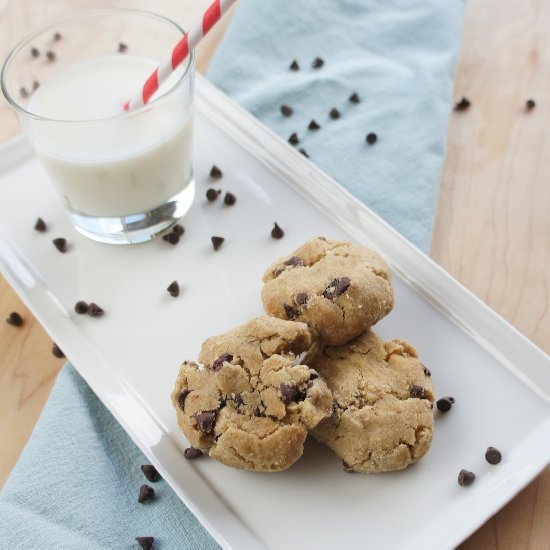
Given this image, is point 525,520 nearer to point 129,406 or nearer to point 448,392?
point 448,392

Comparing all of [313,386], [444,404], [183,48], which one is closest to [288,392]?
[313,386]

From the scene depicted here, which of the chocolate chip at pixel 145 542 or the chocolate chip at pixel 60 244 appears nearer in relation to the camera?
the chocolate chip at pixel 145 542

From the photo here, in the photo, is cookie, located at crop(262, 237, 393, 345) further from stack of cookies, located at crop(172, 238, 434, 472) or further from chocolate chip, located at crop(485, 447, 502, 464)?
chocolate chip, located at crop(485, 447, 502, 464)

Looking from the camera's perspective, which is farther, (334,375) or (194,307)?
(194,307)

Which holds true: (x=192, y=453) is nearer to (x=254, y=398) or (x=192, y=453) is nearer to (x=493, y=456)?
(x=254, y=398)

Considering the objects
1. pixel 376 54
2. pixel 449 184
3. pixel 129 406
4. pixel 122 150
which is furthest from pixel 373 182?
pixel 129 406

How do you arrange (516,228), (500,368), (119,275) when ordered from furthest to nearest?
(516,228) < (119,275) < (500,368)

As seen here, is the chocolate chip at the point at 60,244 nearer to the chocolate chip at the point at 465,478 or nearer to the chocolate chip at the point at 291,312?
the chocolate chip at the point at 291,312

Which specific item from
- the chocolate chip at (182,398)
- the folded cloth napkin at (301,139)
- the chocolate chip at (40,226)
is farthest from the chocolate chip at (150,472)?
the chocolate chip at (40,226)
